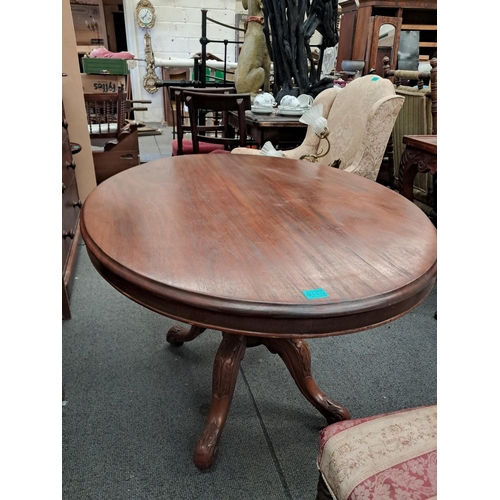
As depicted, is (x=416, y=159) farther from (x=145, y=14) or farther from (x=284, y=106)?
(x=145, y=14)

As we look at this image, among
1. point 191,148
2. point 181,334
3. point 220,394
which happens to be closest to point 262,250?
point 220,394

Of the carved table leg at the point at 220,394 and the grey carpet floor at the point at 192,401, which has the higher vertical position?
the carved table leg at the point at 220,394

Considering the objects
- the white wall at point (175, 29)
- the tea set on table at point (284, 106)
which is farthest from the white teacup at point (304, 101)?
the white wall at point (175, 29)

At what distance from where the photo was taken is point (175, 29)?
6.71 meters

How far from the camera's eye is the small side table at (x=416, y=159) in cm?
190

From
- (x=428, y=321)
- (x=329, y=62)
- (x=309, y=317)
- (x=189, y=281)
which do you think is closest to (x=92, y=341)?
(x=189, y=281)

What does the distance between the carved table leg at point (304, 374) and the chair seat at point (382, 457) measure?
1.73 ft

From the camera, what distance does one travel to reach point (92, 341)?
1.71 meters

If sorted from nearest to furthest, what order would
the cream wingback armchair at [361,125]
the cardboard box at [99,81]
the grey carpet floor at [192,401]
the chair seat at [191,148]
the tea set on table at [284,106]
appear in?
the grey carpet floor at [192,401] < the cream wingback armchair at [361,125] < the tea set on table at [284,106] < the chair seat at [191,148] < the cardboard box at [99,81]

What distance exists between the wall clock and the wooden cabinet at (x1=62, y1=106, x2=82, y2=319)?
5007 mm

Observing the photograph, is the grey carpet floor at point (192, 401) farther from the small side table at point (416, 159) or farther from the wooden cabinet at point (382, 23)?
the wooden cabinet at point (382, 23)

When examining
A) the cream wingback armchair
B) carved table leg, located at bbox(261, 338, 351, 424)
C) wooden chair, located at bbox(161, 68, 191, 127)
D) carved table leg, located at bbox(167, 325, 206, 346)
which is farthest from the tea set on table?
wooden chair, located at bbox(161, 68, 191, 127)

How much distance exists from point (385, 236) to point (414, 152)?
1.30 metres

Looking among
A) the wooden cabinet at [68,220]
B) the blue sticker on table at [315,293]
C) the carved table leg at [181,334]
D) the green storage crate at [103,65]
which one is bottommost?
the carved table leg at [181,334]
